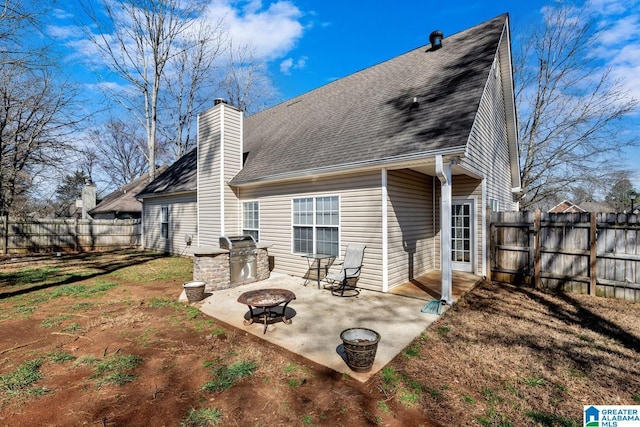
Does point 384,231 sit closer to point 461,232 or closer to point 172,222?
point 461,232

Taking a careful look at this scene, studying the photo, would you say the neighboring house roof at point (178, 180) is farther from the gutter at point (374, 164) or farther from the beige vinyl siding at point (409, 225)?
the beige vinyl siding at point (409, 225)

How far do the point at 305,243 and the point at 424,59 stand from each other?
23.2 ft

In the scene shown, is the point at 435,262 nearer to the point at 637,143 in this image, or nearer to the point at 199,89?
the point at 637,143

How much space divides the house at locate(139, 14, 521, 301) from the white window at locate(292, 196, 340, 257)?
0.03m

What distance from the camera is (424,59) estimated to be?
357 inches

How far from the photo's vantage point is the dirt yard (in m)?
2.54

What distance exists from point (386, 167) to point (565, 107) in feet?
50.0

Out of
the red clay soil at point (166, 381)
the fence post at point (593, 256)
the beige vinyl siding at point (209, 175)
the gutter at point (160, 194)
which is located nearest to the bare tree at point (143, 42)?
the gutter at point (160, 194)

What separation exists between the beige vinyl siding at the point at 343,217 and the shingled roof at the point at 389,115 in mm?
450

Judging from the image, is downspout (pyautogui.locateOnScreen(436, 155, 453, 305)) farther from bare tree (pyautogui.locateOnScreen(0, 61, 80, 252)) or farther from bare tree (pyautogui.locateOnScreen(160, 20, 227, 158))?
bare tree (pyautogui.locateOnScreen(160, 20, 227, 158))

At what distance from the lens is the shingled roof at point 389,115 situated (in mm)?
5906

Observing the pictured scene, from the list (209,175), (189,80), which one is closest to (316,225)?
(209,175)

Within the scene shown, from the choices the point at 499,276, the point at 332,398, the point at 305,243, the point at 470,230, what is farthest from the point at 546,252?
the point at 332,398

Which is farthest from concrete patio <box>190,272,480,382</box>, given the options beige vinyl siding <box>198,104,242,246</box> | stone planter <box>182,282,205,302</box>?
beige vinyl siding <box>198,104,242,246</box>
